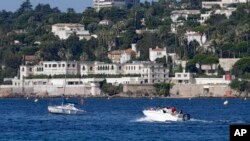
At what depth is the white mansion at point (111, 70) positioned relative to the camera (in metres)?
184

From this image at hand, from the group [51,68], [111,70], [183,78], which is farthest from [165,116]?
[51,68]

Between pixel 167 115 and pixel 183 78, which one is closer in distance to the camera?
pixel 167 115

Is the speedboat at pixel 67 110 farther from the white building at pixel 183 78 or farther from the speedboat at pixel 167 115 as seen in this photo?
the white building at pixel 183 78

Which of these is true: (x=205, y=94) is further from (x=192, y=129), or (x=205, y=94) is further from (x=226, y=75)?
(x=192, y=129)

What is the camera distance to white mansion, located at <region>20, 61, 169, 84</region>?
602 ft

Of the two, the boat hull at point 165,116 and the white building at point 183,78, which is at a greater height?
the white building at point 183,78

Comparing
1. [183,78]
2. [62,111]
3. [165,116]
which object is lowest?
[62,111]

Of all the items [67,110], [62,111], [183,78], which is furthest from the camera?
[183,78]

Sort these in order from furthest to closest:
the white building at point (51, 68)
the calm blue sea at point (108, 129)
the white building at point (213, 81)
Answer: the white building at point (51, 68)
the white building at point (213, 81)
the calm blue sea at point (108, 129)

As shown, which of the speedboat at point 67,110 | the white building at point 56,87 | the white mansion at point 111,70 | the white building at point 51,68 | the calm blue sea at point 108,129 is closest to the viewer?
the calm blue sea at point 108,129

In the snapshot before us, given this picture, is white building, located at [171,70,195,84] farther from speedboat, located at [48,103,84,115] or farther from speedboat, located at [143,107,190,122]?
speedboat, located at [143,107,190,122]

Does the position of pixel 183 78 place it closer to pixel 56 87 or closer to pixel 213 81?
pixel 213 81

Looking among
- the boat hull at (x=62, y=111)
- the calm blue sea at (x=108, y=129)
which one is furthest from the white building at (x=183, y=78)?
the calm blue sea at (x=108, y=129)

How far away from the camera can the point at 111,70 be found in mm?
192500
